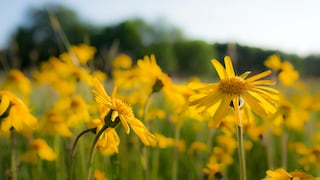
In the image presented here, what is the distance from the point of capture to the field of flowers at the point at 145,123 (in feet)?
4.25

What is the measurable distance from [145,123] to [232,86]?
0.82 metres

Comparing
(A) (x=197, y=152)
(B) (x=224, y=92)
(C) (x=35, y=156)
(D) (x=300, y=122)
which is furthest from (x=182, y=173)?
(B) (x=224, y=92)

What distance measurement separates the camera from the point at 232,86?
1.35m

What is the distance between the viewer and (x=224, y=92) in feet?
4.44

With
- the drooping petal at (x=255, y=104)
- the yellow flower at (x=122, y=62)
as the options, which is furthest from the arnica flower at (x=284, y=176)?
the yellow flower at (x=122, y=62)

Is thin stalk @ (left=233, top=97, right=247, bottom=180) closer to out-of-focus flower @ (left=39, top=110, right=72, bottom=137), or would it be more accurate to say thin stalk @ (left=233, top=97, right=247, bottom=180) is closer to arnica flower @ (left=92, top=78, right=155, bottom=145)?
arnica flower @ (left=92, top=78, right=155, bottom=145)

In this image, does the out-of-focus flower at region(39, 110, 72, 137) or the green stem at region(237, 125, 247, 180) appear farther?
the out-of-focus flower at region(39, 110, 72, 137)

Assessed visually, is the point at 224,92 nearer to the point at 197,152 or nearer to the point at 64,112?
the point at 197,152

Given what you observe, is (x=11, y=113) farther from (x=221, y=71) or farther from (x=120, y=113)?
(x=221, y=71)

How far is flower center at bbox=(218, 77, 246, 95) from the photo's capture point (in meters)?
1.35

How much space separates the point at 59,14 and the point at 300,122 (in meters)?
44.3

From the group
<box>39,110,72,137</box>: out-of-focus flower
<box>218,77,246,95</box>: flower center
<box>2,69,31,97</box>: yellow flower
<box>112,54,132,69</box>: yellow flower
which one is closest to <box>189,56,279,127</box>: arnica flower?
<box>218,77,246,95</box>: flower center

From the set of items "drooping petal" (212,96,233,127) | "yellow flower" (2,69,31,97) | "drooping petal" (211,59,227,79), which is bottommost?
"drooping petal" (212,96,233,127)

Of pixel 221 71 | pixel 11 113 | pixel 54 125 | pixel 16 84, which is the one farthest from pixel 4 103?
pixel 16 84
